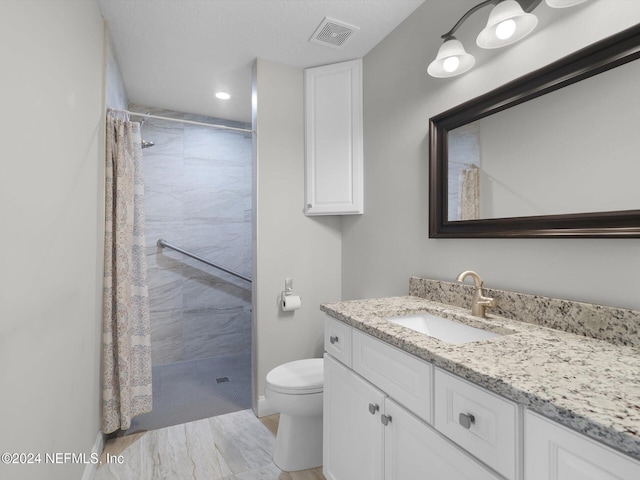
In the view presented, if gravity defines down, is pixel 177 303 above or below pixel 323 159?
below

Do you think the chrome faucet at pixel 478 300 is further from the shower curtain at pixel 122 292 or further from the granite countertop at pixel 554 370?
the shower curtain at pixel 122 292

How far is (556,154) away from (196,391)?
8.94ft

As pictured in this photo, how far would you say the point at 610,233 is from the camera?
96cm

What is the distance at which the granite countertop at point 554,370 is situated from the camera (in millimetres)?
544

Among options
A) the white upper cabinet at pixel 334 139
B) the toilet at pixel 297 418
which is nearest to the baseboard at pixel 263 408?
the toilet at pixel 297 418

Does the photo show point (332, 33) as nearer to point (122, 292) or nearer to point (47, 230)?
point (47, 230)

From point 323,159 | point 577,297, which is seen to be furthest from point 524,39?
point 323,159

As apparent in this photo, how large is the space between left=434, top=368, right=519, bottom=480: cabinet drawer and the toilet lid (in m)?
0.87

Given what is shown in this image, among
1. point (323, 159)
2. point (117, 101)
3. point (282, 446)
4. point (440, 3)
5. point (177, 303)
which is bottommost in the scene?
point (282, 446)

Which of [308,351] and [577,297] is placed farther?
[308,351]

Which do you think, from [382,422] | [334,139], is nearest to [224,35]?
[334,139]

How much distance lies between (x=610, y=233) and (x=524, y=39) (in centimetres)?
78

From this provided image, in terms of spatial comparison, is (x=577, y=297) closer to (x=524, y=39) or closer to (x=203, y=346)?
(x=524, y=39)

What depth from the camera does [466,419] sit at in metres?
0.77
